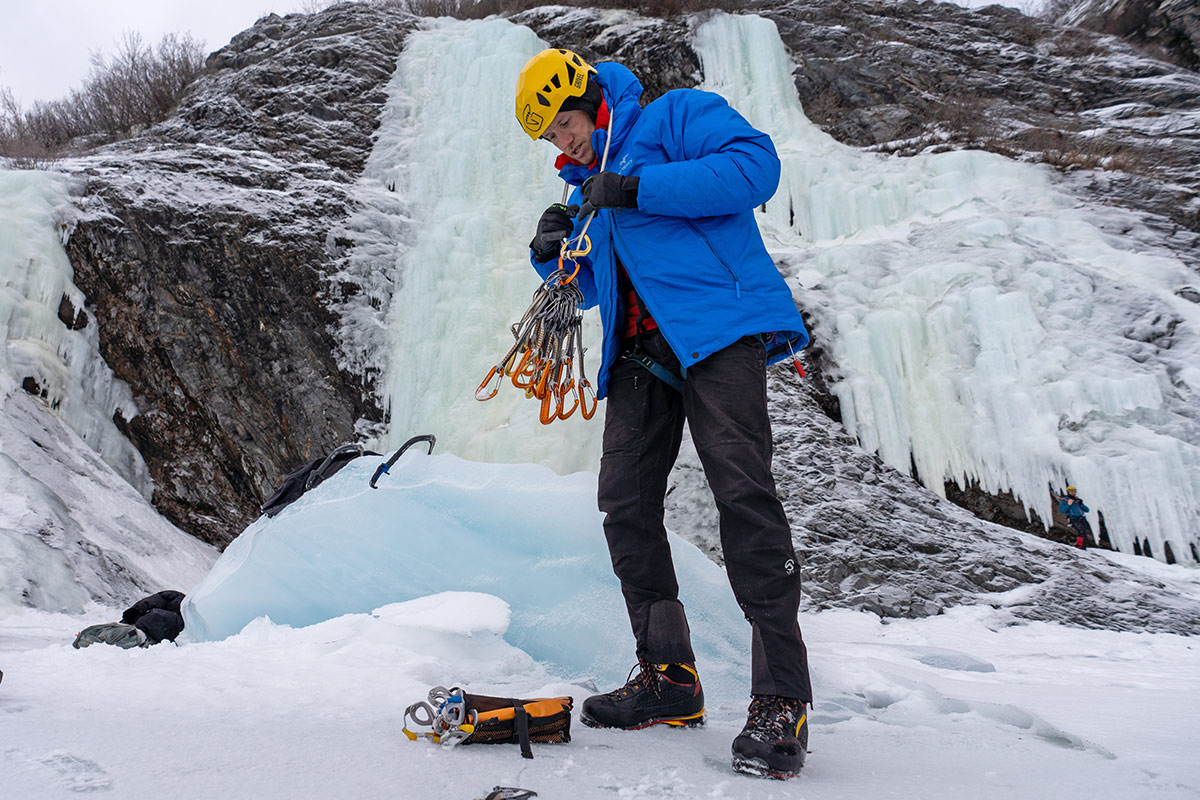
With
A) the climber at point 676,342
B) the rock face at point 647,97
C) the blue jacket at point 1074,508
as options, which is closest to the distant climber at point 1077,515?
the blue jacket at point 1074,508

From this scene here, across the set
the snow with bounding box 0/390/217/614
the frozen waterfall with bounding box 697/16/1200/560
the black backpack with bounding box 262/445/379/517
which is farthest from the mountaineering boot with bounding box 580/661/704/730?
the frozen waterfall with bounding box 697/16/1200/560

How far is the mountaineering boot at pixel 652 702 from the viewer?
6.48ft

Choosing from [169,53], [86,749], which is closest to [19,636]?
[86,749]

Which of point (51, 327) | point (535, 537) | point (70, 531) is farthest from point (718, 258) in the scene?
point (51, 327)

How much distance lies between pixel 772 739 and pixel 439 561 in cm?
197

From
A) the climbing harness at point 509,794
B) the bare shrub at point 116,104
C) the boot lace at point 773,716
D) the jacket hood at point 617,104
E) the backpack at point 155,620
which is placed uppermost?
the bare shrub at point 116,104

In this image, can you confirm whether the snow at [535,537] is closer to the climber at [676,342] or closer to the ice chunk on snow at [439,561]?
the ice chunk on snow at [439,561]

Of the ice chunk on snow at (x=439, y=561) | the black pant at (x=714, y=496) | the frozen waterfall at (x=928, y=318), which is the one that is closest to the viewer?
the black pant at (x=714, y=496)

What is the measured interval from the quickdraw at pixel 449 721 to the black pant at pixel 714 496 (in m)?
0.63

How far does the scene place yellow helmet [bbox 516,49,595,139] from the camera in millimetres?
2203

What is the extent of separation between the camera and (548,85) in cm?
220

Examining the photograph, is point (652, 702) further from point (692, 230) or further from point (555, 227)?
point (555, 227)

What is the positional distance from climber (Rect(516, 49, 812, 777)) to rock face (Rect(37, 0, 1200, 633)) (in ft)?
12.7

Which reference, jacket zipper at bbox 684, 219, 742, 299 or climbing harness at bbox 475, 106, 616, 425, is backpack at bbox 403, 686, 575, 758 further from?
jacket zipper at bbox 684, 219, 742, 299
